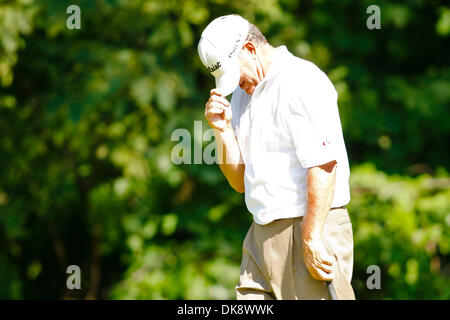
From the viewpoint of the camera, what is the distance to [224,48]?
2156mm

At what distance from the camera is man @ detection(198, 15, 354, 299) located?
202 centimetres

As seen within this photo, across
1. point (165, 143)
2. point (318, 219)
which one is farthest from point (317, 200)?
point (165, 143)

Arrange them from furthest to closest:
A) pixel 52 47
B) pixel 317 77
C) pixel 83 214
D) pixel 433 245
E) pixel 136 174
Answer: pixel 83 214, pixel 136 174, pixel 52 47, pixel 433 245, pixel 317 77

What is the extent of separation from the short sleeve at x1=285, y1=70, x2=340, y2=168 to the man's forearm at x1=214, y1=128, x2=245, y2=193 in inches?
13.4

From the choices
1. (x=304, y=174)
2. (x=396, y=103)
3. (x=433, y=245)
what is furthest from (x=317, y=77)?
Answer: (x=396, y=103)

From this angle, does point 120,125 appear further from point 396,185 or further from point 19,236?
point 396,185

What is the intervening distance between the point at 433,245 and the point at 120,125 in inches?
125

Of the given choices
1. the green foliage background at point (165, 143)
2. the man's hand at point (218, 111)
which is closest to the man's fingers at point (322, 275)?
the man's hand at point (218, 111)

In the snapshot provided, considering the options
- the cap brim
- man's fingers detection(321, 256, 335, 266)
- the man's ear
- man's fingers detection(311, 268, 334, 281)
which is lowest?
man's fingers detection(311, 268, 334, 281)

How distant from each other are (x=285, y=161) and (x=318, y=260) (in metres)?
0.36

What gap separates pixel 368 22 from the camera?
18.9ft

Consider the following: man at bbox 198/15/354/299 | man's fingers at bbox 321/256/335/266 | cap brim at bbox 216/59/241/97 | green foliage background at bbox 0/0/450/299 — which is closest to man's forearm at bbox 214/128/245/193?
man at bbox 198/15/354/299

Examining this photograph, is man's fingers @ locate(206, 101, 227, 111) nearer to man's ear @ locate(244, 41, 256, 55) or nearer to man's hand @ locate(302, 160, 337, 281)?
man's ear @ locate(244, 41, 256, 55)

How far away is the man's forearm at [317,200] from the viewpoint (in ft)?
6.59
